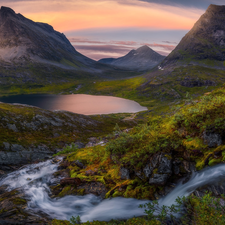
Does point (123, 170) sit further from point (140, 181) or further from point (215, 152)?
point (215, 152)

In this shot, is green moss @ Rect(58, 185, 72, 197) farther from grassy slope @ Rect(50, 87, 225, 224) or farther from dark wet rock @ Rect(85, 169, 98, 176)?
dark wet rock @ Rect(85, 169, 98, 176)

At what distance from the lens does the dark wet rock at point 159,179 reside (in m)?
14.5

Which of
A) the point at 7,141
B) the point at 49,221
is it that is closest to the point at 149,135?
the point at 49,221

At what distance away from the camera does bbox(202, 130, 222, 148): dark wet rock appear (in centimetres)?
1487

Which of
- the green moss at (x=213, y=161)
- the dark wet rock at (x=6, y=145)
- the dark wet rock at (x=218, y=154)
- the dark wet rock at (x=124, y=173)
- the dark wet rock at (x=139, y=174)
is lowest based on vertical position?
the dark wet rock at (x=6, y=145)

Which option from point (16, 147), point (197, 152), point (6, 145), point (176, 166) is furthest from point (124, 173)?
point (6, 145)

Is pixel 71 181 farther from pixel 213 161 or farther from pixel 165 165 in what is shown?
pixel 213 161

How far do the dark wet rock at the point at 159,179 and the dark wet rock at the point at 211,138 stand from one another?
4.79 metres

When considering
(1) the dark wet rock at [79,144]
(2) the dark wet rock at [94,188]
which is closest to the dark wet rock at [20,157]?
(1) the dark wet rock at [79,144]

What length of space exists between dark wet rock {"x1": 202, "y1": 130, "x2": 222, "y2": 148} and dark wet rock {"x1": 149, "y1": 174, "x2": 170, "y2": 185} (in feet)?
15.7

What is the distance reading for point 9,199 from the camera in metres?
17.3

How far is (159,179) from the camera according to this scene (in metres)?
14.6

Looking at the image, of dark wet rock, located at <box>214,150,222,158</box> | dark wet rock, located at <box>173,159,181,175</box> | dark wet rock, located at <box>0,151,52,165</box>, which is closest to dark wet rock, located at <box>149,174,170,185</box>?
dark wet rock, located at <box>173,159,181,175</box>

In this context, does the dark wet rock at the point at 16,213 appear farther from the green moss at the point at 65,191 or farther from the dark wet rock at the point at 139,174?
the dark wet rock at the point at 139,174
